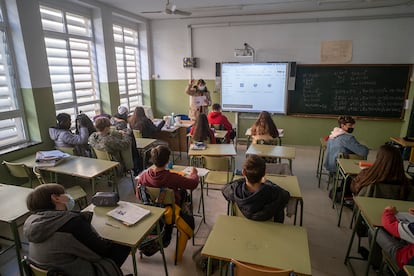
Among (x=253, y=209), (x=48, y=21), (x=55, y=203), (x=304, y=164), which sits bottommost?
(x=304, y=164)

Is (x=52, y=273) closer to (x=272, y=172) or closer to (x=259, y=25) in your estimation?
(x=272, y=172)

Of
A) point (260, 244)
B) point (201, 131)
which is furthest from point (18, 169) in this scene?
point (260, 244)

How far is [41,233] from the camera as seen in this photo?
1478 mm

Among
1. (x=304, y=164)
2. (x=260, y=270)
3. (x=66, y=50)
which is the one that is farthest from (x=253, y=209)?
(x=66, y=50)

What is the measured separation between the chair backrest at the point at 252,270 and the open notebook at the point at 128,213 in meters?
0.84

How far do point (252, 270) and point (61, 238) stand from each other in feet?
3.66

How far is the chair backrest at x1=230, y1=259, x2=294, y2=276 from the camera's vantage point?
4.55ft

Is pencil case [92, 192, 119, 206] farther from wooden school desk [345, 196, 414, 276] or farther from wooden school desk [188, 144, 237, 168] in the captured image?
wooden school desk [345, 196, 414, 276]

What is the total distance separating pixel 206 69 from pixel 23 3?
4.04m

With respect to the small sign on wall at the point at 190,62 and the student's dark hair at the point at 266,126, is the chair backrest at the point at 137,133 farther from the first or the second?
the small sign on wall at the point at 190,62

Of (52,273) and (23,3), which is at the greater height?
(23,3)

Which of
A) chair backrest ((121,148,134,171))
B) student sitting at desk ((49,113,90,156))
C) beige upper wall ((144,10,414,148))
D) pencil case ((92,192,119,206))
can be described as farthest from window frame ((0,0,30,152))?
beige upper wall ((144,10,414,148))

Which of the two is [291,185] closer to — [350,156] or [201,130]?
[350,156]

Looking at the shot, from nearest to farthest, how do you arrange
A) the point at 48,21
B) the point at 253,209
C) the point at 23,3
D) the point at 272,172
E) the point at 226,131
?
the point at 253,209 → the point at 272,172 → the point at 23,3 → the point at 48,21 → the point at 226,131
